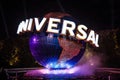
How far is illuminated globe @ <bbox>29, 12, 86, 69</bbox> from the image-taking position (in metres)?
13.7

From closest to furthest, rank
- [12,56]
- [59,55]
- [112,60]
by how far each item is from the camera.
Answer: [59,55]
[112,60]
[12,56]

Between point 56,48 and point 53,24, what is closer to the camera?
point 56,48

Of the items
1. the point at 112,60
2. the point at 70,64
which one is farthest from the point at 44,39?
the point at 112,60

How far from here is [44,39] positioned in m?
14.0

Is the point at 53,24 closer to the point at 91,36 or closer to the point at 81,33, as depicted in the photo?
the point at 81,33

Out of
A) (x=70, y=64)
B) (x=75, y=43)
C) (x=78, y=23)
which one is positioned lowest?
(x=70, y=64)

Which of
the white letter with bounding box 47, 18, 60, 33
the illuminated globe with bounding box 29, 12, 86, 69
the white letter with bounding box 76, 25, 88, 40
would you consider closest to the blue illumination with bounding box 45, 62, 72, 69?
the illuminated globe with bounding box 29, 12, 86, 69

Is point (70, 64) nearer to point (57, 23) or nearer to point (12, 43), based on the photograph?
point (57, 23)

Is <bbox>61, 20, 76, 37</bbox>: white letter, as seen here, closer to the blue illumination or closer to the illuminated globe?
the illuminated globe

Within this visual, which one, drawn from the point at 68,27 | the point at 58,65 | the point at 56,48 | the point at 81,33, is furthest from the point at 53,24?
the point at 58,65

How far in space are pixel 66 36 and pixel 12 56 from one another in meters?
15.0

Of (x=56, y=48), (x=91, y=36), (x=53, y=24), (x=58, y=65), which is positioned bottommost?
(x=58, y=65)

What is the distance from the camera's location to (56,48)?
1370 centimetres

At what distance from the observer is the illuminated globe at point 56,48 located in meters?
13.7
